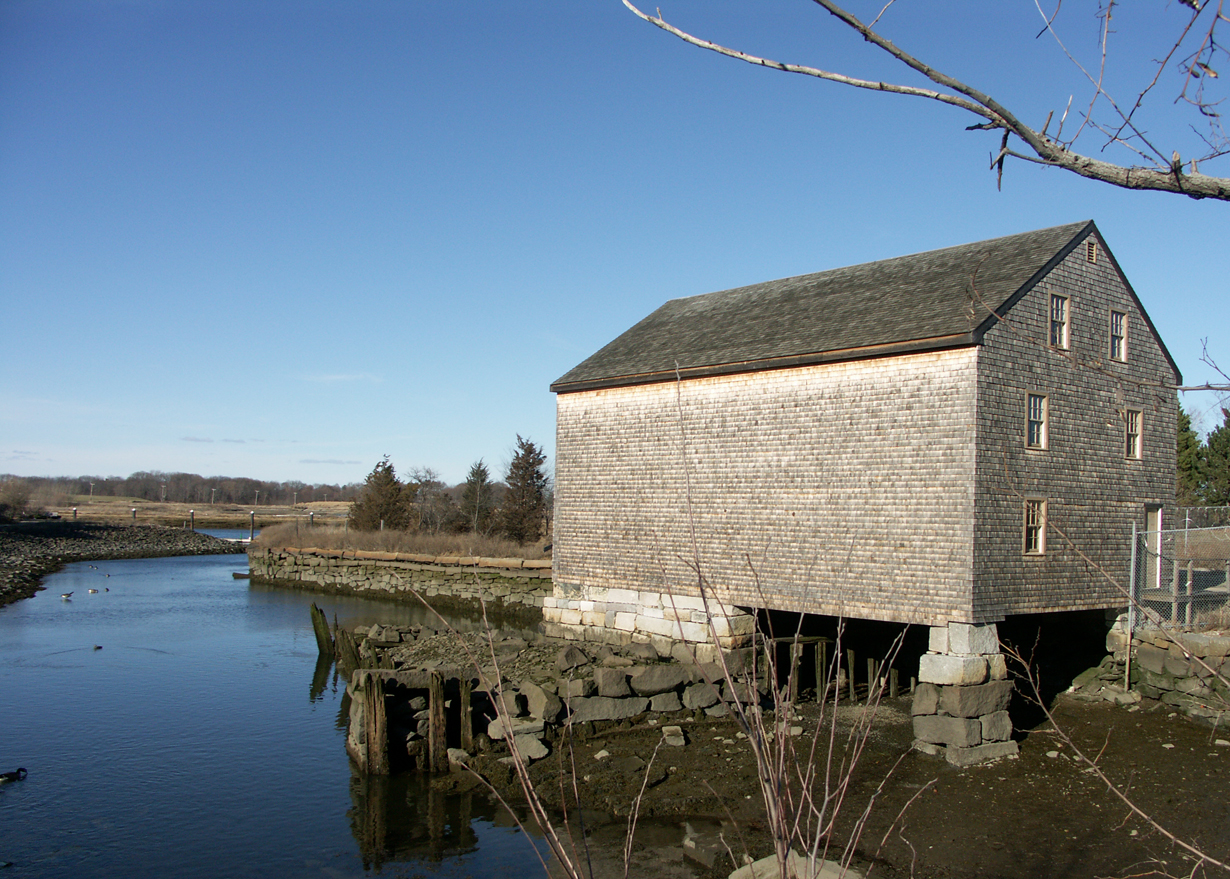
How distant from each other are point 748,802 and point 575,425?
981 centimetres

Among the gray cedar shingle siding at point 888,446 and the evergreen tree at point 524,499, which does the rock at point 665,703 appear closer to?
the gray cedar shingle siding at point 888,446

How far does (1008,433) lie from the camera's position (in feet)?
46.5

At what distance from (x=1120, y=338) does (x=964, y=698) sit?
7.75m

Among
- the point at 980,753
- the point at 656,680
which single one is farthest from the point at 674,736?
the point at 980,753

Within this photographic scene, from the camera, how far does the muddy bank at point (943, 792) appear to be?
34.6ft

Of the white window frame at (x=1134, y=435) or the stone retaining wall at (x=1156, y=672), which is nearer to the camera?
the stone retaining wall at (x=1156, y=672)

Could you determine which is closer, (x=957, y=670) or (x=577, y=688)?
(x=957, y=670)

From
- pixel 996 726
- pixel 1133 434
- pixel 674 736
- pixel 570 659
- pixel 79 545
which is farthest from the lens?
pixel 79 545

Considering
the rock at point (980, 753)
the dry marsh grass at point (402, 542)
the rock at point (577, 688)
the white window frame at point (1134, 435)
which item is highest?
the white window frame at point (1134, 435)

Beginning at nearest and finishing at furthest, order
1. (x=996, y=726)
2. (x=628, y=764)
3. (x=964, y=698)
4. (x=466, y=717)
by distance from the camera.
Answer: (x=964, y=698)
(x=628, y=764)
(x=996, y=726)
(x=466, y=717)

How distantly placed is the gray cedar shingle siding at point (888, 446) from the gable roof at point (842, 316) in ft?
0.19

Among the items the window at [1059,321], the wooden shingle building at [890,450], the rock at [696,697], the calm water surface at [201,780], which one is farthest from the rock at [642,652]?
the window at [1059,321]

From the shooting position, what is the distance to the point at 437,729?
14141mm

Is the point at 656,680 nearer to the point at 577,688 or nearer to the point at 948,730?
the point at 577,688
